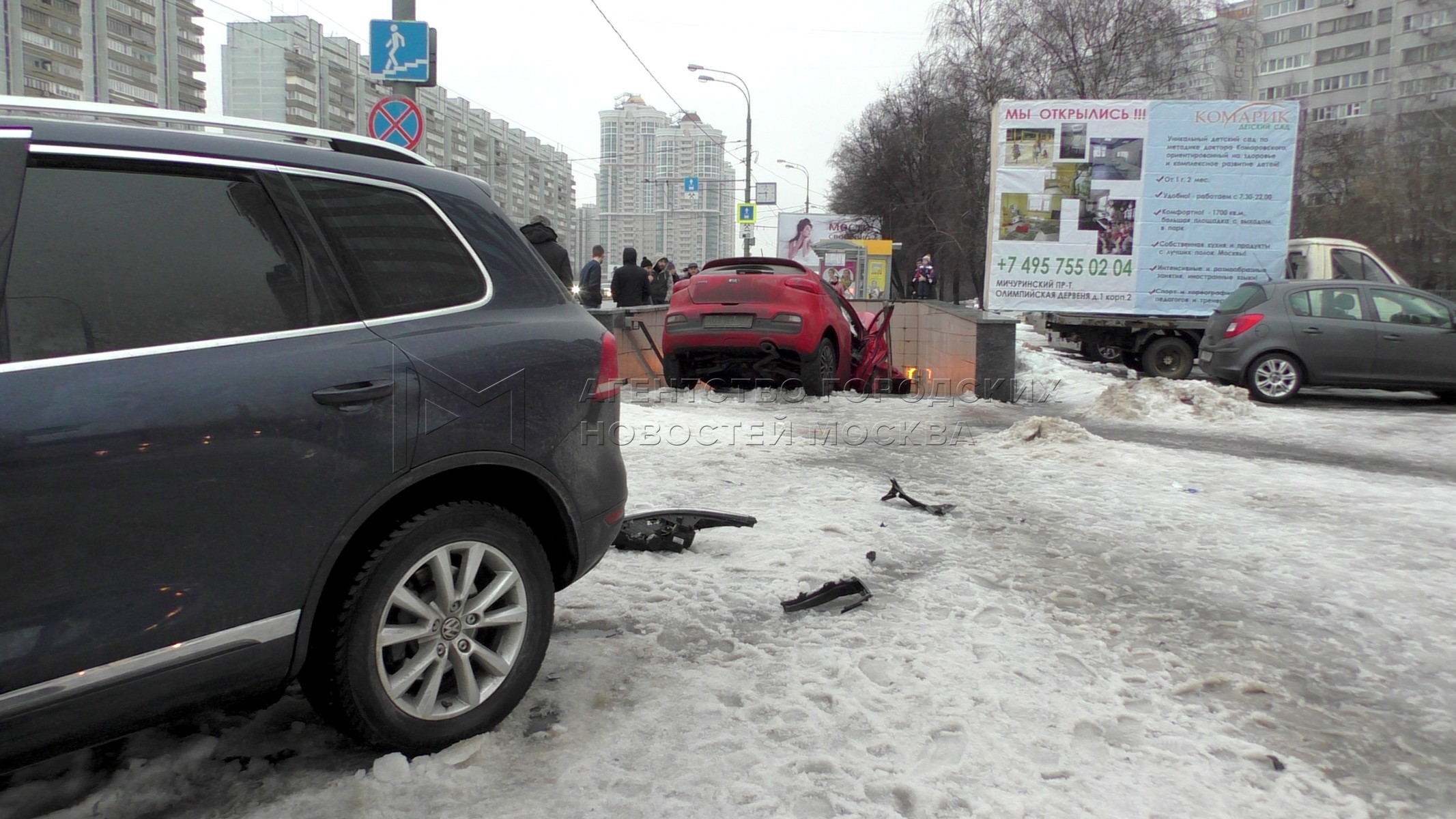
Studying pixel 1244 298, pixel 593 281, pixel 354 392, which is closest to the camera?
pixel 354 392

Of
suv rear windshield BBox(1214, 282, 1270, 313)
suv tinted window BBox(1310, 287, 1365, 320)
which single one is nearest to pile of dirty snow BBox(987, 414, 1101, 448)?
suv rear windshield BBox(1214, 282, 1270, 313)

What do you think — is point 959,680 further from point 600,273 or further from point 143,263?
point 600,273

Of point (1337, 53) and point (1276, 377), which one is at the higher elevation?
point (1337, 53)

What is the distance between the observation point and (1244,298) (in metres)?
12.8

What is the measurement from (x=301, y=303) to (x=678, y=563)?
2.70m

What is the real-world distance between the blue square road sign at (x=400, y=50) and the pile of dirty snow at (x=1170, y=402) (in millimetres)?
8433

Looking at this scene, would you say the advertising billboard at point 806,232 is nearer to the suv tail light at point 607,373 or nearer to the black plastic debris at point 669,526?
the black plastic debris at point 669,526

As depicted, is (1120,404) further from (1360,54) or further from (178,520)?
(1360,54)

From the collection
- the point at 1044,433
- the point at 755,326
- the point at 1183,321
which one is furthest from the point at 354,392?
the point at 1183,321

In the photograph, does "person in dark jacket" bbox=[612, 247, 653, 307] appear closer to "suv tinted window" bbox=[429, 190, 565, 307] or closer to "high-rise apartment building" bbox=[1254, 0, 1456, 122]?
"suv tinted window" bbox=[429, 190, 565, 307]

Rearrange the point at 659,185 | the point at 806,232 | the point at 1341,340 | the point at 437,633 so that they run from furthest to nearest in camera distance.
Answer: the point at 659,185 < the point at 806,232 < the point at 1341,340 < the point at 437,633

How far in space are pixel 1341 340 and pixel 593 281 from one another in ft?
36.5

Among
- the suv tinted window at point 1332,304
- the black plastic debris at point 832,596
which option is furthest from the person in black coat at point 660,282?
the black plastic debris at point 832,596

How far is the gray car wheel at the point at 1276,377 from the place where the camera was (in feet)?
40.1
